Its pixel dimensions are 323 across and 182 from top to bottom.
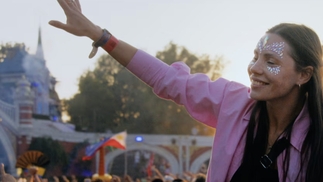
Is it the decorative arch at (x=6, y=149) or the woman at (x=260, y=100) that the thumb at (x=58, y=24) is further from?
the decorative arch at (x=6, y=149)

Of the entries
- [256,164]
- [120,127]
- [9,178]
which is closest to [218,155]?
[256,164]

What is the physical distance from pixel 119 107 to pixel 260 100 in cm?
3967

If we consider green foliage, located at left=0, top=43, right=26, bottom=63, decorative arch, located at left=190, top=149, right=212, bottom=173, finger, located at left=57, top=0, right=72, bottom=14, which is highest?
A: green foliage, located at left=0, top=43, right=26, bottom=63

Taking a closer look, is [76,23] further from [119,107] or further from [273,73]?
[119,107]

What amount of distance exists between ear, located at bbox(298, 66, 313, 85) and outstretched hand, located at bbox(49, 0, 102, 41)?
2.02 ft

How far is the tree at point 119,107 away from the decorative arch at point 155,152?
9.37 ft

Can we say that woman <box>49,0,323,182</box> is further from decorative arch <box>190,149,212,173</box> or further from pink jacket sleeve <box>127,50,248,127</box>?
decorative arch <box>190,149,212,173</box>

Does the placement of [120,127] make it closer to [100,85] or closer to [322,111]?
[100,85]

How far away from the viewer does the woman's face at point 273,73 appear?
2051 mm

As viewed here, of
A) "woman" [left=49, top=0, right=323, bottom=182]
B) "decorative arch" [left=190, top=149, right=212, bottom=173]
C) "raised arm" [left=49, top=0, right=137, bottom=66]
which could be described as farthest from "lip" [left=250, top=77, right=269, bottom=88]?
"decorative arch" [left=190, top=149, right=212, bottom=173]

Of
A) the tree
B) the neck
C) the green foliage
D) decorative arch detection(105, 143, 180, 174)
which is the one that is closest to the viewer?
the neck

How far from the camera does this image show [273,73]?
6.72 feet

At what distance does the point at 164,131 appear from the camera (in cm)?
4181

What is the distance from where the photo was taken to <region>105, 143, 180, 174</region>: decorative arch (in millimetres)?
37250
